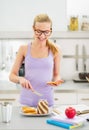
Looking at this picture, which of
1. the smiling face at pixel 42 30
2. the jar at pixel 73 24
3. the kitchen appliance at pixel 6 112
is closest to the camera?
the kitchen appliance at pixel 6 112

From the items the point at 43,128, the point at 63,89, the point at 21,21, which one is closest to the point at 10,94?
the point at 63,89

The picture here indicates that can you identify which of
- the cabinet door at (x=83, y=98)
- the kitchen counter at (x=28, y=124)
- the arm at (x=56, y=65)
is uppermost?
the arm at (x=56, y=65)

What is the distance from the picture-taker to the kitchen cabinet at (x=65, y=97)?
3363mm

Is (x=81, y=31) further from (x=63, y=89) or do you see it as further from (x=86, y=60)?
(x=63, y=89)

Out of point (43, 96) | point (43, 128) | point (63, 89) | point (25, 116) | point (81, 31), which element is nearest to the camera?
point (43, 128)

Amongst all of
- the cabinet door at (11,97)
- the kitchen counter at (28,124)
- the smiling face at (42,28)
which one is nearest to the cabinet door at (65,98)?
the cabinet door at (11,97)

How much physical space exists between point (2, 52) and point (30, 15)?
612mm

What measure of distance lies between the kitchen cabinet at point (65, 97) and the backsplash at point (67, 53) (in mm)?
618

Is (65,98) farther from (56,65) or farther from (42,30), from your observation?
(42,30)

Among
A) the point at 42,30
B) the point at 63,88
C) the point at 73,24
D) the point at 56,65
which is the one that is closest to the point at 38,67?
the point at 56,65

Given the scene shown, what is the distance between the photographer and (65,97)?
133 inches

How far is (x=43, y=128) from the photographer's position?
1.84 m

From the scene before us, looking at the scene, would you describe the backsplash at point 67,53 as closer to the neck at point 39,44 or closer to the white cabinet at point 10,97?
the white cabinet at point 10,97

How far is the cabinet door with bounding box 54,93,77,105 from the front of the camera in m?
3.37
